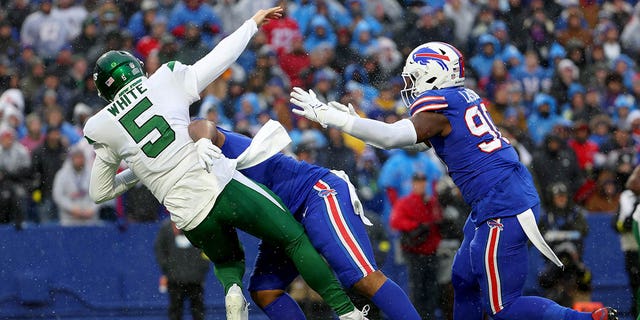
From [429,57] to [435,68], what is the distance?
79 millimetres

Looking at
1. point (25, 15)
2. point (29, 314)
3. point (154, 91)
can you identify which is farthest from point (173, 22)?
point (154, 91)

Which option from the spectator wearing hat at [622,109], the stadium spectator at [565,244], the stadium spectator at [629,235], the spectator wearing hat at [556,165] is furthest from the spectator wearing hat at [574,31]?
the stadium spectator at [629,235]

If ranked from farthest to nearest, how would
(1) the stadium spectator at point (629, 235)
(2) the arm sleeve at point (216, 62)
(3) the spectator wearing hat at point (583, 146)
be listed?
(3) the spectator wearing hat at point (583, 146) → (1) the stadium spectator at point (629, 235) → (2) the arm sleeve at point (216, 62)

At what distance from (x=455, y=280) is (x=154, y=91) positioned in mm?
2090

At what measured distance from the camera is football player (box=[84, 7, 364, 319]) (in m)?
6.88

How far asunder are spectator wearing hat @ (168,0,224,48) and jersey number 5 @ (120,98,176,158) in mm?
7098

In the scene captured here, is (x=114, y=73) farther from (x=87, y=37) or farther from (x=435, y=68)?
(x=87, y=37)

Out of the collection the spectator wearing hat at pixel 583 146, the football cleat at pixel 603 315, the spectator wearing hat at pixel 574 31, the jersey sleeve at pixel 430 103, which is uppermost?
the jersey sleeve at pixel 430 103

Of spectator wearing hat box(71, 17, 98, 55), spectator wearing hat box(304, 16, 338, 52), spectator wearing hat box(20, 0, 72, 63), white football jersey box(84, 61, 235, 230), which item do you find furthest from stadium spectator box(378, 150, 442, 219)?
white football jersey box(84, 61, 235, 230)

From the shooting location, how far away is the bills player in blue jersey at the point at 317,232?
6.93 meters

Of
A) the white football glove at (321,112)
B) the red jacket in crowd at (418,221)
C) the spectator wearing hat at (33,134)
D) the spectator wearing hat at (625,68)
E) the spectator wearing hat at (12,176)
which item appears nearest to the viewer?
the white football glove at (321,112)

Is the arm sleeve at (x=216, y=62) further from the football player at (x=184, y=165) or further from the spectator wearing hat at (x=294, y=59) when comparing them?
the spectator wearing hat at (x=294, y=59)

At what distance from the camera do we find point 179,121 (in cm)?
695

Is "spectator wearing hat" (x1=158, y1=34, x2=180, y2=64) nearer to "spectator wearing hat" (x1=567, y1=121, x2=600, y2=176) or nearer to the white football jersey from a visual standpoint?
"spectator wearing hat" (x1=567, y1=121, x2=600, y2=176)
